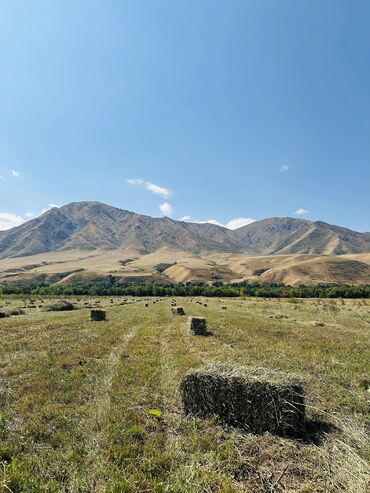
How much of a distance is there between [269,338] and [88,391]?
15.7 meters

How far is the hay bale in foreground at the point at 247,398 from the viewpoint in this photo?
9.09 m

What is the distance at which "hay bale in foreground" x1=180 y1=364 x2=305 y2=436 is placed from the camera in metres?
9.09

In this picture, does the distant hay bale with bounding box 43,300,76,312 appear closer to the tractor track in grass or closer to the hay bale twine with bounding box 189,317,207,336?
the hay bale twine with bounding box 189,317,207,336

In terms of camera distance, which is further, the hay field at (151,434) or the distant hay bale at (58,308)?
the distant hay bale at (58,308)

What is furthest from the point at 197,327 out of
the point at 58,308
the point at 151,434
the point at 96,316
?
the point at 58,308

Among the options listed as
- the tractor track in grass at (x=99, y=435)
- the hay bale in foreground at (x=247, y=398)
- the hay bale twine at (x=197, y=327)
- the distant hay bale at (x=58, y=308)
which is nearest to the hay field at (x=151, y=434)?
the tractor track in grass at (x=99, y=435)

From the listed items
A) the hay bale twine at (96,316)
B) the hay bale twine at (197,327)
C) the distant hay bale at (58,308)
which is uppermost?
the hay bale twine at (197,327)

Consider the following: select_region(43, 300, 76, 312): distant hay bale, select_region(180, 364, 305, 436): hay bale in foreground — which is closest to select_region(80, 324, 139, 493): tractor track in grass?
select_region(180, 364, 305, 436): hay bale in foreground

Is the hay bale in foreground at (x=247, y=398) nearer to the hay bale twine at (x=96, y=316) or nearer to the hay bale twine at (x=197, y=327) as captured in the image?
the hay bale twine at (x=197, y=327)

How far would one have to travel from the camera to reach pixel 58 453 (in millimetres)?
7617

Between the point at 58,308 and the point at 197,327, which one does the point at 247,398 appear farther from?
the point at 58,308

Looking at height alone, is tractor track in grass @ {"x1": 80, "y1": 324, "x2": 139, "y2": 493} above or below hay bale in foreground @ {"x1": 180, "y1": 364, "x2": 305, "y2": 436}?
below

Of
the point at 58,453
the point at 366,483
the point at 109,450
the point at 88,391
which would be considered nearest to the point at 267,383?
the point at 366,483

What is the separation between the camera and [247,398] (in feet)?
30.7
